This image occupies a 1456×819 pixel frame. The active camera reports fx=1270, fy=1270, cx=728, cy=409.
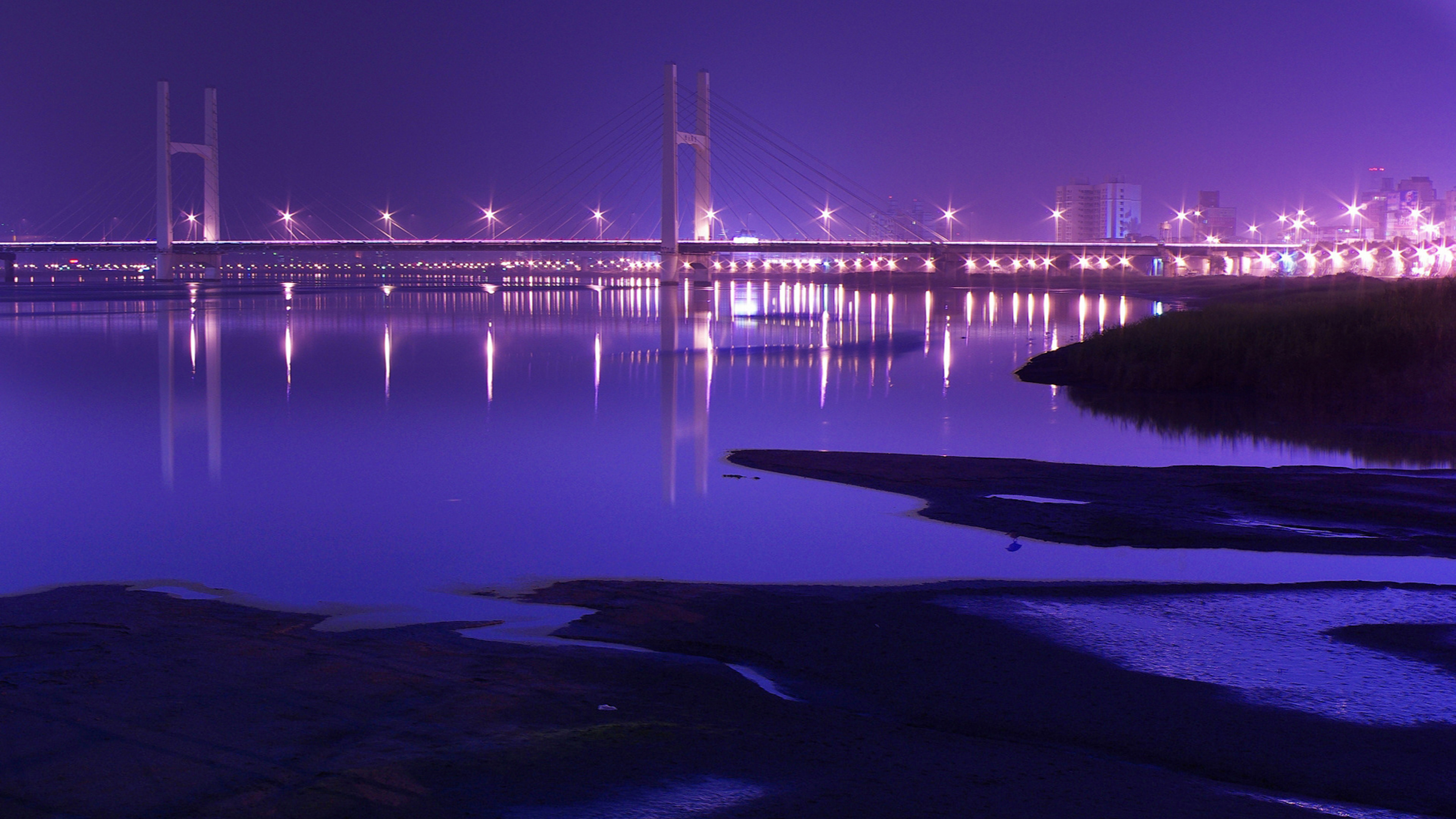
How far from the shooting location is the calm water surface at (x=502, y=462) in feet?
24.2

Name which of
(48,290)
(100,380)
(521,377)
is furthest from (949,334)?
(48,290)

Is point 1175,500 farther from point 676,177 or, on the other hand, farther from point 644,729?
point 676,177

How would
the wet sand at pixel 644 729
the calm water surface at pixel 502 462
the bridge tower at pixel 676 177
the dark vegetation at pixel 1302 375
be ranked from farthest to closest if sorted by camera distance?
the bridge tower at pixel 676 177 < the dark vegetation at pixel 1302 375 < the calm water surface at pixel 502 462 < the wet sand at pixel 644 729

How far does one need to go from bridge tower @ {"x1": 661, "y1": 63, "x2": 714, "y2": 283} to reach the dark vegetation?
5710 centimetres

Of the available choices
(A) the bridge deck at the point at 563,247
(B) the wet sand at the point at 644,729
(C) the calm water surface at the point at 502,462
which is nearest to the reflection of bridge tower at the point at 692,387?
(C) the calm water surface at the point at 502,462

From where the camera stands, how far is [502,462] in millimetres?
11930

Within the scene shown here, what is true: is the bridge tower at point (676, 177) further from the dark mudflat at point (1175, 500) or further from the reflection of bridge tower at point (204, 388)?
the dark mudflat at point (1175, 500)

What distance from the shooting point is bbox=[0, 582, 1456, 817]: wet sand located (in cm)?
381

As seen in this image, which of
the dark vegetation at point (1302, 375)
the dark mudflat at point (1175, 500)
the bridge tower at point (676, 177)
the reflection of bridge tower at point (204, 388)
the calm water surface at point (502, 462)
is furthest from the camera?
the bridge tower at point (676, 177)

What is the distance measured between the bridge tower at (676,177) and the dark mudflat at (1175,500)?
67.0 meters

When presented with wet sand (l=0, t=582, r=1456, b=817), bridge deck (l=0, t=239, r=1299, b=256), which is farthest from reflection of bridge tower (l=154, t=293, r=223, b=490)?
bridge deck (l=0, t=239, r=1299, b=256)

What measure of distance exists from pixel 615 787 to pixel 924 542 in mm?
4597

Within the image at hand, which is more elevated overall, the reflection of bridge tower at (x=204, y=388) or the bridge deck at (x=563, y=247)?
the bridge deck at (x=563, y=247)

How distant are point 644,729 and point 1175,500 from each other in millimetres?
6276
